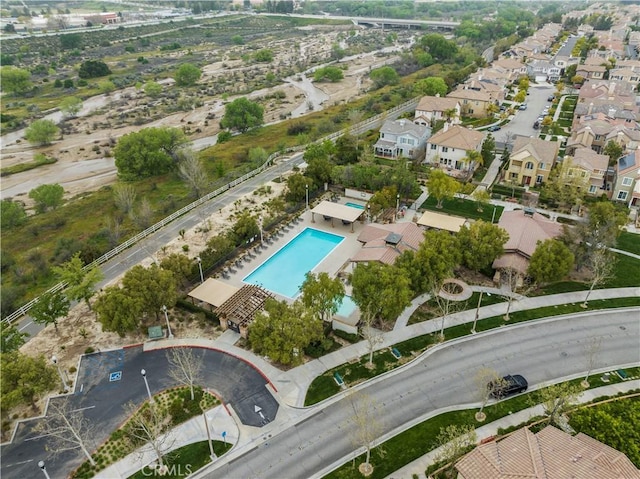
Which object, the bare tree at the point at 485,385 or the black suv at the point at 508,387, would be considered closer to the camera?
the bare tree at the point at 485,385

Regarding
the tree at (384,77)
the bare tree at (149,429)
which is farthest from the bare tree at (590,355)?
the tree at (384,77)

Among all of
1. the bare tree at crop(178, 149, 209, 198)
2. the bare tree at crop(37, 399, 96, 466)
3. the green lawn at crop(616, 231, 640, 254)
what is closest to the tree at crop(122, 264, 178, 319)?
the bare tree at crop(37, 399, 96, 466)

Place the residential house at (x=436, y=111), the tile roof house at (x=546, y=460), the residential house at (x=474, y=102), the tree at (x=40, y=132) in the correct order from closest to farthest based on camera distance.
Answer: the tile roof house at (x=546, y=460) < the residential house at (x=436, y=111) < the residential house at (x=474, y=102) < the tree at (x=40, y=132)

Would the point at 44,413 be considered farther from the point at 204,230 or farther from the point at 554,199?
the point at 554,199

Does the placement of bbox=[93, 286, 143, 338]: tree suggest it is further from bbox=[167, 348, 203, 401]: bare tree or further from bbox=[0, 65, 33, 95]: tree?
bbox=[0, 65, 33, 95]: tree

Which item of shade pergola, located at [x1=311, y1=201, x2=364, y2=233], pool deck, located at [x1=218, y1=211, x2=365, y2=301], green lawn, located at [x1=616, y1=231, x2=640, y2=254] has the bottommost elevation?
pool deck, located at [x1=218, y1=211, x2=365, y2=301]

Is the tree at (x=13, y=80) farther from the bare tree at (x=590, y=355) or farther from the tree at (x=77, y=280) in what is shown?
the bare tree at (x=590, y=355)
